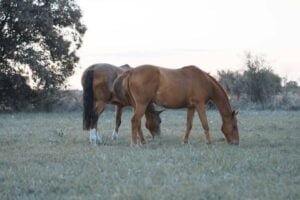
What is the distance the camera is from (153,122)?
1619 cm

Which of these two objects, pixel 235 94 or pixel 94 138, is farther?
pixel 235 94

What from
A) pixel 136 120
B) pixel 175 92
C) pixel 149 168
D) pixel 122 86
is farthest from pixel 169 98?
pixel 149 168

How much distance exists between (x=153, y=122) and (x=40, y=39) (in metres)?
16.8

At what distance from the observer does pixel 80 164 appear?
35.7 feet

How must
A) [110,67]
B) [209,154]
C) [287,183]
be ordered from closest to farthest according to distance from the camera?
[287,183], [209,154], [110,67]

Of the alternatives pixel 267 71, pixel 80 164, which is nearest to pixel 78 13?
pixel 267 71

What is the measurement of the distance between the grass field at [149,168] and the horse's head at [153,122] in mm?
510

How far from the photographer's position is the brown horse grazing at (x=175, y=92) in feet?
46.8

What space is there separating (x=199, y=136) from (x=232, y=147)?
10.4 feet

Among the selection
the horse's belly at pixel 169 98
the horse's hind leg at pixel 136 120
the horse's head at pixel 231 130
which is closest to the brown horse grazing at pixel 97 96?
the horse's hind leg at pixel 136 120

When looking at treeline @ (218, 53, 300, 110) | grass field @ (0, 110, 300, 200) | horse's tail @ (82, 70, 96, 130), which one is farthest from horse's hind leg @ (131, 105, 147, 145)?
treeline @ (218, 53, 300, 110)

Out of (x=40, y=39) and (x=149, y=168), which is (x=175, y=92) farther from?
(x=40, y=39)

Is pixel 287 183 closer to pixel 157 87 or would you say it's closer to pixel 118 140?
pixel 157 87

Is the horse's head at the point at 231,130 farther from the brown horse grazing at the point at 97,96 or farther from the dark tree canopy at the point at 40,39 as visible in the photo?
the dark tree canopy at the point at 40,39
